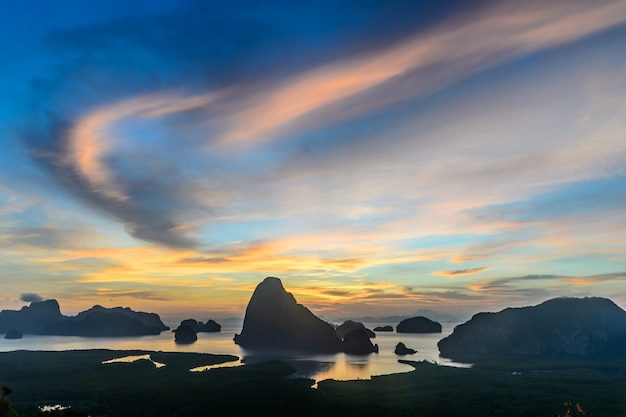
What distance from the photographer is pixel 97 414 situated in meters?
79.8

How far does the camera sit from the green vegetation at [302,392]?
8125 centimetres

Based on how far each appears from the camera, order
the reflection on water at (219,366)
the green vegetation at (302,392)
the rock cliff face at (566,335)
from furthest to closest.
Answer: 1. the rock cliff face at (566,335)
2. the reflection on water at (219,366)
3. the green vegetation at (302,392)

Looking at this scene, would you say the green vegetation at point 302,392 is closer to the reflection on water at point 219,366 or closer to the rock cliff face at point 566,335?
the reflection on water at point 219,366

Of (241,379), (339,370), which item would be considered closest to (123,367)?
(241,379)

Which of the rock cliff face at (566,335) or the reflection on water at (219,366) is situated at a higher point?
the rock cliff face at (566,335)

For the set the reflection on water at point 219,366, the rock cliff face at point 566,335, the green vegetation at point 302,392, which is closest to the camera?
the green vegetation at point 302,392

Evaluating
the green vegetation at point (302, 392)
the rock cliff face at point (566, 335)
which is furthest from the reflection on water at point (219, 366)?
the rock cliff face at point (566, 335)

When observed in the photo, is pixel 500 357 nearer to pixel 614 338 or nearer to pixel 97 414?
pixel 614 338

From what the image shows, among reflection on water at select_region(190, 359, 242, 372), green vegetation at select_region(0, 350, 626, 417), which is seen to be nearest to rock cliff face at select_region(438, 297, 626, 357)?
green vegetation at select_region(0, 350, 626, 417)

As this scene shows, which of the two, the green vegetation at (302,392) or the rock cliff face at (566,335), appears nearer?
the green vegetation at (302,392)

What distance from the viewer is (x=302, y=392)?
98938 millimetres

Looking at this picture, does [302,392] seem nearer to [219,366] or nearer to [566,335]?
[219,366]

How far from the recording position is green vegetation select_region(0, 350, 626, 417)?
81250 millimetres

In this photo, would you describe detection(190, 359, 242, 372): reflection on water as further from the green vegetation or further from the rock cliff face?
the rock cliff face
